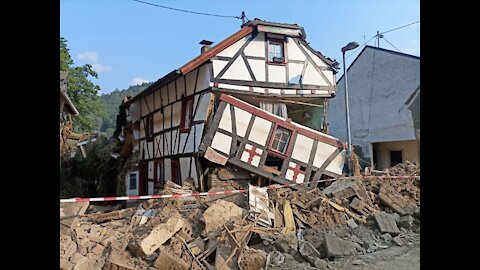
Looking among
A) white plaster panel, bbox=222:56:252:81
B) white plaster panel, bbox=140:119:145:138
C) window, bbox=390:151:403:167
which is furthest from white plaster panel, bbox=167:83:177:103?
window, bbox=390:151:403:167

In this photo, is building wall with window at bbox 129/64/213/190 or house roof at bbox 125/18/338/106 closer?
house roof at bbox 125/18/338/106

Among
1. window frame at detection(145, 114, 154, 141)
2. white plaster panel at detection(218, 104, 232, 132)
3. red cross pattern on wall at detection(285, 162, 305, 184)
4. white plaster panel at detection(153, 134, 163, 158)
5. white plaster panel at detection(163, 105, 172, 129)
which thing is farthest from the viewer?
window frame at detection(145, 114, 154, 141)

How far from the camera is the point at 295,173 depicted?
1173cm

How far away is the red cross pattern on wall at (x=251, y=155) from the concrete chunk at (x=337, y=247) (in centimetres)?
483

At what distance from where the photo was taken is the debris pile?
19.2 ft

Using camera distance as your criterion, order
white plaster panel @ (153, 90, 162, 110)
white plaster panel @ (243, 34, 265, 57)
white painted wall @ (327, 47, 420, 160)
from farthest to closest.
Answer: white painted wall @ (327, 47, 420, 160) → white plaster panel @ (153, 90, 162, 110) → white plaster panel @ (243, 34, 265, 57)

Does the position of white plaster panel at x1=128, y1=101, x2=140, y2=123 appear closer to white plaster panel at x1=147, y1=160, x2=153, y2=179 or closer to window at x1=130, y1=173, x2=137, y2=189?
white plaster panel at x1=147, y1=160, x2=153, y2=179

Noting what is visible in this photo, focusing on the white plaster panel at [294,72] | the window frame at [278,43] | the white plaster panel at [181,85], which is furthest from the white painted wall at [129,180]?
the white plaster panel at [294,72]

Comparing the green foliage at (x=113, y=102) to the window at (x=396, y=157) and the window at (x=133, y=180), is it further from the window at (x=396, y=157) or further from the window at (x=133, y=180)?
the window at (x=396, y=157)

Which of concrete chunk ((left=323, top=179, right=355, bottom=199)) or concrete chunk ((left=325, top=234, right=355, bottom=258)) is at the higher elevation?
concrete chunk ((left=323, top=179, right=355, bottom=199))

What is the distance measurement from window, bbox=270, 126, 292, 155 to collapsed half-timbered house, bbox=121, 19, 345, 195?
0.03 meters

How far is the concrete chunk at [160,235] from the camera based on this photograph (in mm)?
5965
